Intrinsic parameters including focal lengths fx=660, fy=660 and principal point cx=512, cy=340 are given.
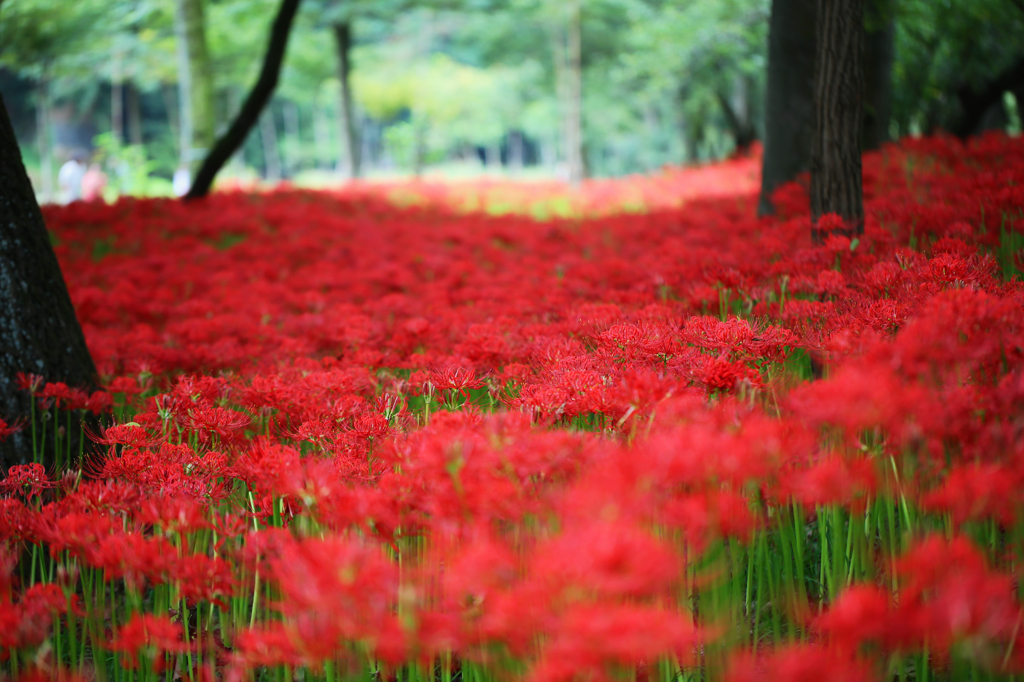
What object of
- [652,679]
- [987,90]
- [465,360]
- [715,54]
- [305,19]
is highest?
[305,19]

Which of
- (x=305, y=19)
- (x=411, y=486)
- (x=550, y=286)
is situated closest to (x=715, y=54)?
(x=305, y=19)

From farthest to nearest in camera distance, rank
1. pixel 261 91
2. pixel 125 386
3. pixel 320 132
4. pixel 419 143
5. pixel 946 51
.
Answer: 1. pixel 320 132
2. pixel 419 143
3. pixel 946 51
4. pixel 261 91
5. pixel 125 386

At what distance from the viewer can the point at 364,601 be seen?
975 mm

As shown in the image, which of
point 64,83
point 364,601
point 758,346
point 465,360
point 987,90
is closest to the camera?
point 364,601

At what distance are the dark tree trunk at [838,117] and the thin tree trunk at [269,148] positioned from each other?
37943 mm

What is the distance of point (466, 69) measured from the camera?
30.1 m

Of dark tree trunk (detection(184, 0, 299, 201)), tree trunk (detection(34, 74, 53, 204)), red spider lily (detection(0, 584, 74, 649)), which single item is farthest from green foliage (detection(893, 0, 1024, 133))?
tree trunk (detection(34, 74, 53, 204))

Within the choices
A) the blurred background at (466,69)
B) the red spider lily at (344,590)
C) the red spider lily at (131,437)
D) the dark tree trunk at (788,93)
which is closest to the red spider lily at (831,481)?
the red spider lily at (344,590)

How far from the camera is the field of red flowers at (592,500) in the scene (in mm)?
966

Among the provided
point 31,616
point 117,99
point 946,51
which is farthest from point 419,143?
Result: point 31,616

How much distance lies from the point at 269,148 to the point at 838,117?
131 ft

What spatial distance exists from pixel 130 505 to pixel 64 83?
87.0 ft

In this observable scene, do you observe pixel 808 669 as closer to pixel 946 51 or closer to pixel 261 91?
pixel 261 91

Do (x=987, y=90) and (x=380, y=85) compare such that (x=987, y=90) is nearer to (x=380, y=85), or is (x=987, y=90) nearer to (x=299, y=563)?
(x=299, y=563)
